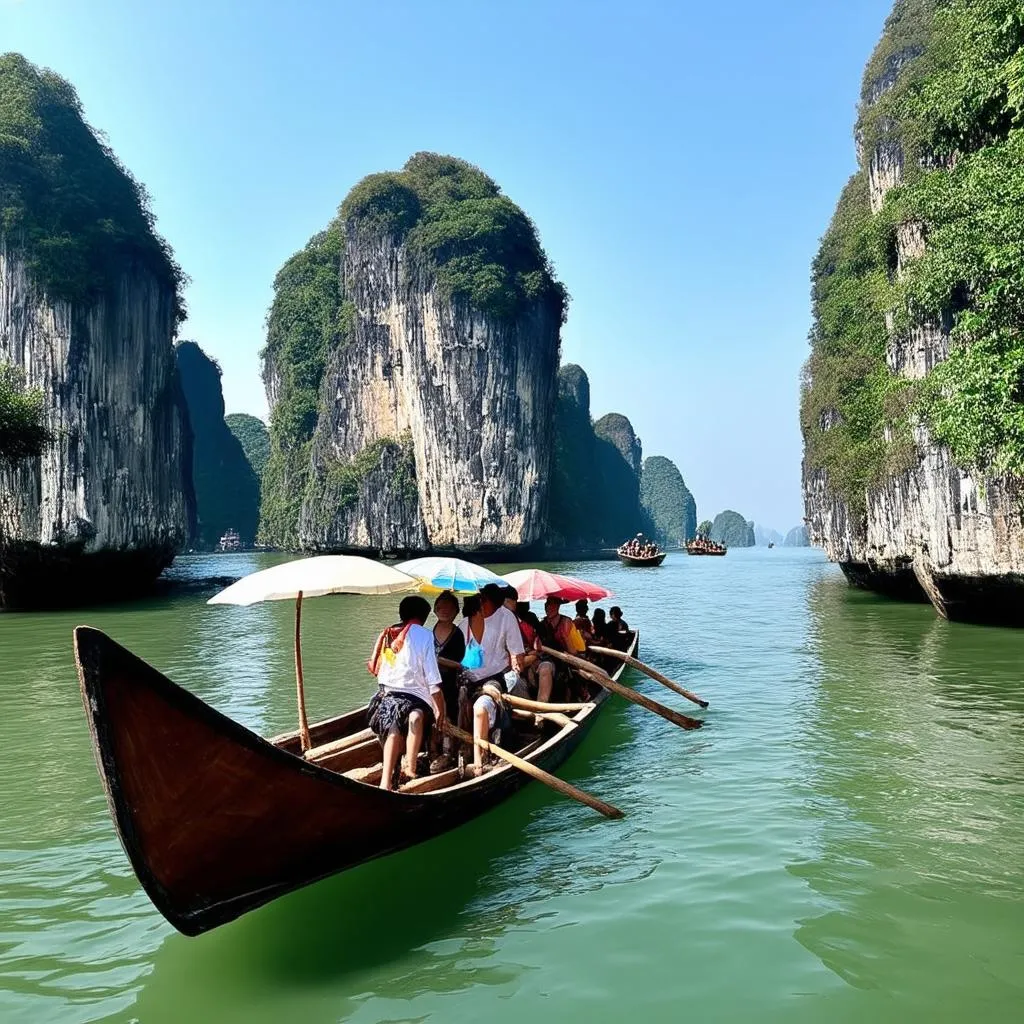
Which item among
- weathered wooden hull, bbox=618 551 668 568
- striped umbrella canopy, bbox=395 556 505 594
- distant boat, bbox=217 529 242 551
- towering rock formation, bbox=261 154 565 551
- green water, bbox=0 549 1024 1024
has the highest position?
towering rock formation, bbox=261 154 565 551

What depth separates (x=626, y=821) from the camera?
20.1ft

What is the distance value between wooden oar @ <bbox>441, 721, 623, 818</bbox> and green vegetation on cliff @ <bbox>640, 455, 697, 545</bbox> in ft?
500

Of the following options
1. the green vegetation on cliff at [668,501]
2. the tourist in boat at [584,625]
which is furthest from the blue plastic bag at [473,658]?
the green vegetation on cliff at [668,501]

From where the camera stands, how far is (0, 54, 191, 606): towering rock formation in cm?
2598

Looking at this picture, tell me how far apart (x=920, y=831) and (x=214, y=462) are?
104m

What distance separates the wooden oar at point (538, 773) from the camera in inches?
231

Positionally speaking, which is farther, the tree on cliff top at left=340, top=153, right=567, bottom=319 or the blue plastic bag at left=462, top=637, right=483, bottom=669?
the tree on cliff top at left=340, top=153, right=567, bottom=319

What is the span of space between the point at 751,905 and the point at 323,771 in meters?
2.45

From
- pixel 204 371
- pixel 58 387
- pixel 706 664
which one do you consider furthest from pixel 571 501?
pixel 706 664

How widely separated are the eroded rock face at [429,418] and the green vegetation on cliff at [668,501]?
10465 centimetres

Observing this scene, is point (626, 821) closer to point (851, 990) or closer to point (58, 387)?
point (851, 990)

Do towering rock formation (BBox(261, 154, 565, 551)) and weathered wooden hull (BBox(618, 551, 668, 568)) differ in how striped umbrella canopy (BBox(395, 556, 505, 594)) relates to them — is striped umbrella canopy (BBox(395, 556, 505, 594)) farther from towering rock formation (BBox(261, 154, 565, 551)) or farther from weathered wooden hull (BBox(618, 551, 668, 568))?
towering rock formation (BBox(261, 154, 565, 551))

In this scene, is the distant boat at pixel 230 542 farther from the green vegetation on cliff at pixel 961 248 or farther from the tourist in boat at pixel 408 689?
the tourist in boat at pixel 408 689

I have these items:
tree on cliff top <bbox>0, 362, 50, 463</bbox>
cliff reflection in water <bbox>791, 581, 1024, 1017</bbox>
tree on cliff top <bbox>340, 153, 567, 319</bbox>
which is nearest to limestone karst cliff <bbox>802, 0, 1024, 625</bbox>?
cliff reflection in water <bbox>791, 581, 1024, 1017</bbox>
